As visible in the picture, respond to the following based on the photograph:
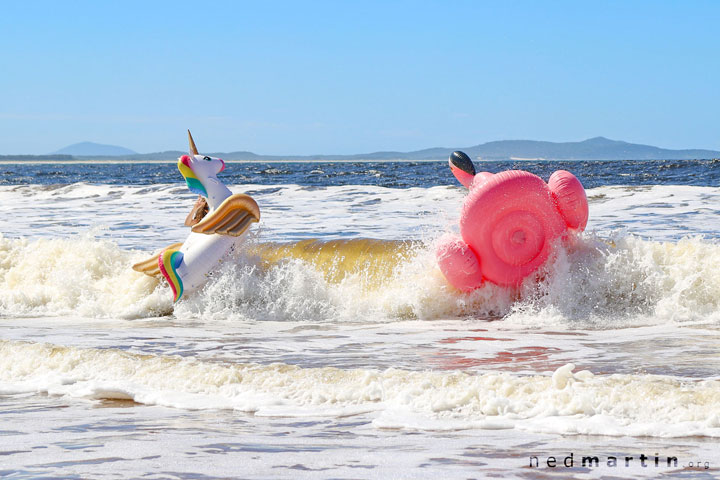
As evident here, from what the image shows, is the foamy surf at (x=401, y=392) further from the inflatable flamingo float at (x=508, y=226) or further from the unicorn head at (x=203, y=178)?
the unicorn head at (x=203, y=178)

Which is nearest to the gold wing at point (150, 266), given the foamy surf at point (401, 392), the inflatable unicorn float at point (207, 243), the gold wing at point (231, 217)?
the inflatable unicorn float at point (207, 243)

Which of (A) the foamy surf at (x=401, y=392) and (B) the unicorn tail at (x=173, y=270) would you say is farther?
(B) the unicorn tail at (x=173, y=270)

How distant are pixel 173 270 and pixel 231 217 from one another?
0.91 meters

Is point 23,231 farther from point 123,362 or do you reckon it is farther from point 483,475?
point 483,475

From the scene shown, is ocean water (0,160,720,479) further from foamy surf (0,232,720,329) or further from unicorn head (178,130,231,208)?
unicorn head (178,130,231,208)

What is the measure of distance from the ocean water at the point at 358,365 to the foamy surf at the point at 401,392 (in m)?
0.02

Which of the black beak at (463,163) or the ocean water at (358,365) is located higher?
the black beak at (463,163)

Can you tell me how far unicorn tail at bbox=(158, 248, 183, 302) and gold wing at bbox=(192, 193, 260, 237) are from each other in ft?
1.46

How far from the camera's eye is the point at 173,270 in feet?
32.8

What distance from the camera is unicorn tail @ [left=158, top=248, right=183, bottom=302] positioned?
10000 millimetres

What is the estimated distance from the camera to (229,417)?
5477mm

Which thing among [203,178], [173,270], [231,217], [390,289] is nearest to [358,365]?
[390,289]

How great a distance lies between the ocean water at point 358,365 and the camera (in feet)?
14.7

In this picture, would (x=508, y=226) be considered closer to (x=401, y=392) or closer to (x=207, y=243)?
(x=207, y=243)
